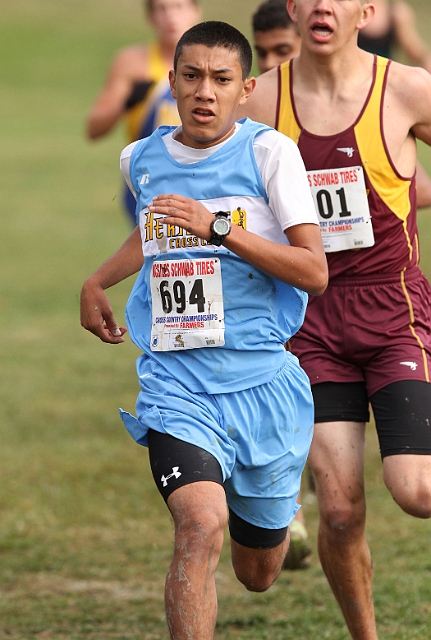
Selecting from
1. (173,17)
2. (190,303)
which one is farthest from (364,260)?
(173,17)

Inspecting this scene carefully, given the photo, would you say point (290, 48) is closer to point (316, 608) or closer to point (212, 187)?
point (212, 187)

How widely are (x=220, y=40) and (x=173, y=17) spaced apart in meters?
4.36

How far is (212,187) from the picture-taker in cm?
398

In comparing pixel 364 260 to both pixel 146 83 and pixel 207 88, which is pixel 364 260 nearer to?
pixel 207 88

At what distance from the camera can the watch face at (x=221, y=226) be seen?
3664 mm

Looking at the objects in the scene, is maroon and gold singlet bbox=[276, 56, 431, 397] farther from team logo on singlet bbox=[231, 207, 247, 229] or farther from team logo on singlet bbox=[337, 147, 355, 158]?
team logo on singlet bbox=[231, 207, 247, 229]

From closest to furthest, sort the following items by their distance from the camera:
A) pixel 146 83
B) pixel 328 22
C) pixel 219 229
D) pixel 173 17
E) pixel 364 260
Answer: pixel 219 229 → pixel 328 22 → pixel 364 260 → pixel 173 17 → pixel 146 83

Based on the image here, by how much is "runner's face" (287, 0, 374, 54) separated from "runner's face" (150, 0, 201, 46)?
11.6 ft

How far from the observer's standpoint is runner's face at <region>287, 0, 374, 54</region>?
4.61 metres

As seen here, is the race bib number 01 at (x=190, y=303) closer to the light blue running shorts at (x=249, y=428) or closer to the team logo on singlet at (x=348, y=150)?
the light blue running shorts at (x=249, y=428)

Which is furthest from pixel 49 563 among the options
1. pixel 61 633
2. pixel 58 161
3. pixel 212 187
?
pixel 58 161

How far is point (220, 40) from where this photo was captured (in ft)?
13.1

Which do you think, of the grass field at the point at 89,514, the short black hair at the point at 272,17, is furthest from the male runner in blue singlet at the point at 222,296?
the short black hair at the point at 272,17

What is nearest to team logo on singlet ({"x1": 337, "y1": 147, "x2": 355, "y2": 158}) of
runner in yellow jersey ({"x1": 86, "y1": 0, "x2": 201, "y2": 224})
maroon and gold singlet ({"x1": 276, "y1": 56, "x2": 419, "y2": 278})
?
maroon and gold singlet ({"x1": 276, "y1": 56, "x2": 419, "y2": 278})
